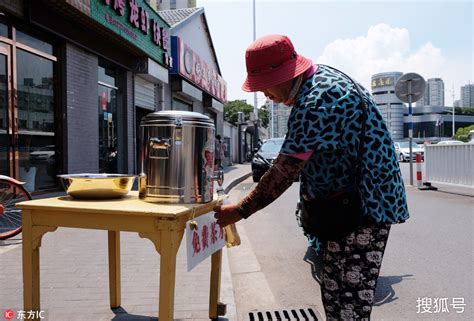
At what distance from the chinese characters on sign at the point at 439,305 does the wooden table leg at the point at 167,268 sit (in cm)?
215

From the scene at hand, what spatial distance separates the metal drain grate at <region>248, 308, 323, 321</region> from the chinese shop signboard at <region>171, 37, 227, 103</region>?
11.6 m

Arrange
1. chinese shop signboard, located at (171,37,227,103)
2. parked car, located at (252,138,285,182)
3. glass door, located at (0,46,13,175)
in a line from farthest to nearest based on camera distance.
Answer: chinese shop signboard, located at (171,37,227,103)
parked car, located at (252,138,285,182)
glass door, located at (0,46,13,175)

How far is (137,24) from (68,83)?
266 cm

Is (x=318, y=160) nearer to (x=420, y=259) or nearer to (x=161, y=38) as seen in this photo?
(x=420, y=259)

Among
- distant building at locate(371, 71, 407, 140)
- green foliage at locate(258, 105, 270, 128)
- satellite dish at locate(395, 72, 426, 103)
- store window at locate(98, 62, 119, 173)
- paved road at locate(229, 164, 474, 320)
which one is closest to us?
paved road at locate(229, 164, 474, 320)

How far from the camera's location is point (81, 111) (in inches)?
349

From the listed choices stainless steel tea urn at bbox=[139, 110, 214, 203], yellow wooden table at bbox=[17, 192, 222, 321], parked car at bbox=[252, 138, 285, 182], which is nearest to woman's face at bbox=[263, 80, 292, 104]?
stainless steel tea urn at bbox=[139, 110, 214, 203]

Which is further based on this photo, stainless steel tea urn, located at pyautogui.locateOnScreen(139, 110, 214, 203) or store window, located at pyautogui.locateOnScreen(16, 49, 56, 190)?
store window, located at pyautogui.locateOnScreen(16, 49, 56, 190)

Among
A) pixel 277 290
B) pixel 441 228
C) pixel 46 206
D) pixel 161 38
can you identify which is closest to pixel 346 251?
pixel 46 206

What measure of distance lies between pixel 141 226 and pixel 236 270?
2616mm

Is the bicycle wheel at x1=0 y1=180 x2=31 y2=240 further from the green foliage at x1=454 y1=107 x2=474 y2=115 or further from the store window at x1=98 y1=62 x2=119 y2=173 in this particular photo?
the green foliage at x1=454 y1=107 x2=474 y2=115

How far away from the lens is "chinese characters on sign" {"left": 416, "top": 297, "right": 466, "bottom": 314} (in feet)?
10.5

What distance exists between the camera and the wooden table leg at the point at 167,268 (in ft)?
6.20

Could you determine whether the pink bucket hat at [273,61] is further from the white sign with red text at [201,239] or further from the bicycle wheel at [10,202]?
the bicycle wheel at [10,202]
